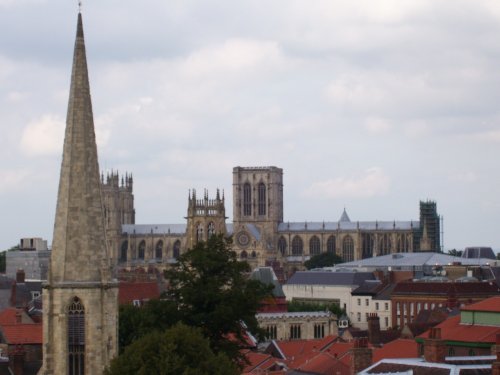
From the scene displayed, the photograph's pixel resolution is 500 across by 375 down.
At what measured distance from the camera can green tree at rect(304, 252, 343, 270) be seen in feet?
606

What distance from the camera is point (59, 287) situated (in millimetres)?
31188

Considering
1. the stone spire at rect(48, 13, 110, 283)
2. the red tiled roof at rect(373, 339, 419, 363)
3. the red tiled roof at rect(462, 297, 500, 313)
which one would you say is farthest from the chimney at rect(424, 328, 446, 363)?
the stone spire at rect(48, 13, 110, 283)

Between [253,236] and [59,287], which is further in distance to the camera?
[253,236]

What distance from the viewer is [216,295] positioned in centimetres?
3866

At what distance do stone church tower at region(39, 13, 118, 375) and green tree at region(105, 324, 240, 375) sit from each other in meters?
0.77

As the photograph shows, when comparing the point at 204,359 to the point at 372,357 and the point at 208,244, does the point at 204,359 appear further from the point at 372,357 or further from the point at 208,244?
the point at 372,357

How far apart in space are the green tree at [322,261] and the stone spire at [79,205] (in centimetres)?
15313

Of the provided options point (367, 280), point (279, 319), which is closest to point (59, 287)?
point (279, 319)

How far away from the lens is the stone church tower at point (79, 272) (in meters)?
31.1

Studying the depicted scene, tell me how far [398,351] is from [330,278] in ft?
291

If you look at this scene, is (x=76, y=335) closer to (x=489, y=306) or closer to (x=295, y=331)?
(x=489, y=306)

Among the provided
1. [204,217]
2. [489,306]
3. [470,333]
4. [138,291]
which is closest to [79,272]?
[470,333]

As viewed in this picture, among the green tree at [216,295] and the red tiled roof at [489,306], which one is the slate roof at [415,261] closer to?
the red tiled roof at [489,306]

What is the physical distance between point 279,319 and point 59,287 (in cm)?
7131
